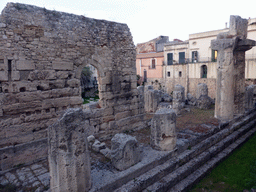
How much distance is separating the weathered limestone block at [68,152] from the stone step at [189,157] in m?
1.07

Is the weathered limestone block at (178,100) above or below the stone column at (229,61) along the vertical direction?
below

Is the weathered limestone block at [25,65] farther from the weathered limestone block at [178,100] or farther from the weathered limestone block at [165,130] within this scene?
the weathered limestone block at [178,100]

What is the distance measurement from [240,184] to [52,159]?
466 centimetres

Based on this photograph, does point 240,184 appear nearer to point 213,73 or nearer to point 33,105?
point 33,105

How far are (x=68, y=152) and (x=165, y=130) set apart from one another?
2.89m

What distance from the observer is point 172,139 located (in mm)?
5383

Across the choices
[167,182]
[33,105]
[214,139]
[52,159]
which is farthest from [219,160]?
[33,105]

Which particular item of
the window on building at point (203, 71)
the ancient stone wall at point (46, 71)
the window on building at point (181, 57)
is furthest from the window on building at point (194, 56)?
the ancient stone wall at point (46, 71)

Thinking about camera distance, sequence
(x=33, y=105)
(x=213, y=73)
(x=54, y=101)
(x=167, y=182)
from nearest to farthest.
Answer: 1. (x=167, y=182)
2. (x=33, y=105)
3. (x=54, y=101)
4. (x=213, y=73)

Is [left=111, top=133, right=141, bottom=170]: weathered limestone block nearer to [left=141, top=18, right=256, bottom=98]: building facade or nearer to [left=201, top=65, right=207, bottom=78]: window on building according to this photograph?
[left=141, top=18, right=256, bottom=98]: building facade

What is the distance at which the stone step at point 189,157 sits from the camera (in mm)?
4262

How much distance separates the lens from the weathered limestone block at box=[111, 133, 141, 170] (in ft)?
14.5

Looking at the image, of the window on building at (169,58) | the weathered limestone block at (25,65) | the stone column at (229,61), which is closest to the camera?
the weathered limestone block at (25,65)

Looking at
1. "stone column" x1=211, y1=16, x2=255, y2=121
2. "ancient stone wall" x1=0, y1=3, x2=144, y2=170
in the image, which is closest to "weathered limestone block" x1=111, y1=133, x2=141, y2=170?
"ancient stone wall" x1=0, y1=3, x2=144, y2=170
